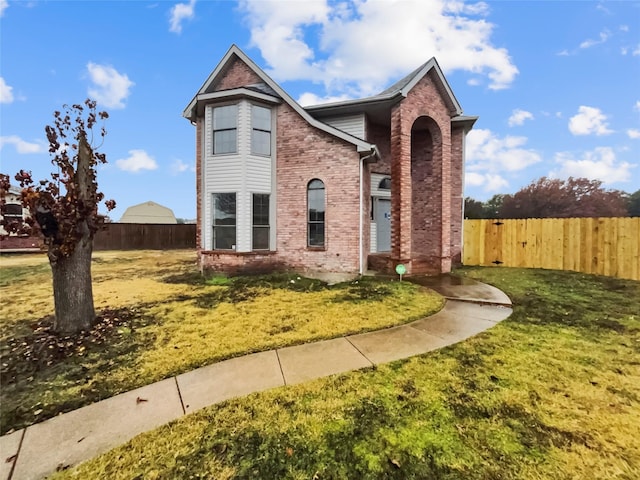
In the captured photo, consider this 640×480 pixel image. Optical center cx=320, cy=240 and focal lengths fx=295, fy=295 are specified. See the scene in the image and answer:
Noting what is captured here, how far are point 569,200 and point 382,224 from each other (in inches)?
1117

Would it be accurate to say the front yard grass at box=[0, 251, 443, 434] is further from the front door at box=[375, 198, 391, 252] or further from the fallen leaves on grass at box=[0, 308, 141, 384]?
the front door at box=[375, 198, 391, 252]

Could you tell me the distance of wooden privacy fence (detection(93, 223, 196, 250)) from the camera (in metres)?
23.1

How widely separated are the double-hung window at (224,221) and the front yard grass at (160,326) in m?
1.55

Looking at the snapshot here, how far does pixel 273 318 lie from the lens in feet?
19.8

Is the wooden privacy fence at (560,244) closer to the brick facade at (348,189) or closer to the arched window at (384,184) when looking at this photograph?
the brick facade at (348,189)

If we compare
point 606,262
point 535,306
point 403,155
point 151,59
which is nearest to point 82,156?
point 151,59

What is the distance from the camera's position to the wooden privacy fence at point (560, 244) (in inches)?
402

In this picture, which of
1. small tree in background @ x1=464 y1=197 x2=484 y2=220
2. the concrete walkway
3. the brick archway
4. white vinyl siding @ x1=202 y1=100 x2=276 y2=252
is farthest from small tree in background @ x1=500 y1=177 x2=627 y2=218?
the concrete walkway

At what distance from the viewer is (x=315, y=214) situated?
10789mm

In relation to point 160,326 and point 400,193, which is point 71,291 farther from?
point 400,193

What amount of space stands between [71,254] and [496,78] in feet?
55.1

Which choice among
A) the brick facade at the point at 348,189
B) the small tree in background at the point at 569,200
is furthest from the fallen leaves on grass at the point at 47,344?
the small tree in background at the point at 569,200

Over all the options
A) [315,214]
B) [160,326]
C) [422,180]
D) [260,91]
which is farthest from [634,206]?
[160,326]

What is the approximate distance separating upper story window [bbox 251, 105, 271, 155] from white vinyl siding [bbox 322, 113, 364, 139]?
263 centimetres
